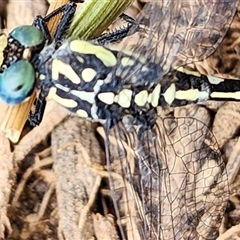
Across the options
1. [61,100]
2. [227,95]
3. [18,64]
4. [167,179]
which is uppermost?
[18,64]

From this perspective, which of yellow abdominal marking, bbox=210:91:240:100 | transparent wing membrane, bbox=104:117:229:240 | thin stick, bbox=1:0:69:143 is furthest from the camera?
yellow abdominal marking, bbox=210:91:240:100

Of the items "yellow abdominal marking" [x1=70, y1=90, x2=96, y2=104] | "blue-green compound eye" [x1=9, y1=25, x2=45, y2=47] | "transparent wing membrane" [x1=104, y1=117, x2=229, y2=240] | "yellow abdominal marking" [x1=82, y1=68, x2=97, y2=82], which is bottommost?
"transparent wing membrane" [x1=104, y1=117, x2=229, y2=240]

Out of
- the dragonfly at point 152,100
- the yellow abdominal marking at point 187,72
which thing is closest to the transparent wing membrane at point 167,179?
the dragonfly at point 152,100

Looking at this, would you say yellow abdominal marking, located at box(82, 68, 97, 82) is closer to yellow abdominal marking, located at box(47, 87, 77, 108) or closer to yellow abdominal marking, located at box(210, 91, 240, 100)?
yellow abdominal marking, located at box(47, 87, 77, 108)

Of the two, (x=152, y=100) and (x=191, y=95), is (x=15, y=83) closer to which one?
(x=152, y=100)

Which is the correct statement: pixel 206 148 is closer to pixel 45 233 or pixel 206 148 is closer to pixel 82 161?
pixel 82 161

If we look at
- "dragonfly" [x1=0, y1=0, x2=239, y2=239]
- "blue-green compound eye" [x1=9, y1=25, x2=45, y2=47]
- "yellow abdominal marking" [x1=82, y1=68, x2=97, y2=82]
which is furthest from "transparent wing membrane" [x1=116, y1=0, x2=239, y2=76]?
"blue-green compound eye" [x1=9, y1=25, x2=45, y2=47]

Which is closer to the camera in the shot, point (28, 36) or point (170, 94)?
point (28, 36)

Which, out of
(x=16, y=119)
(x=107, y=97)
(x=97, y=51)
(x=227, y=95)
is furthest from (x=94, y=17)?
(x=227, y=95)
